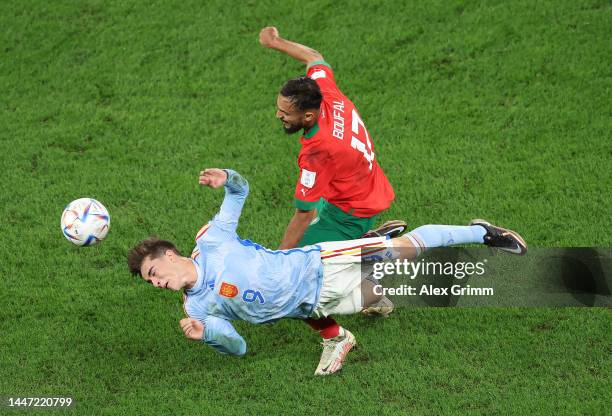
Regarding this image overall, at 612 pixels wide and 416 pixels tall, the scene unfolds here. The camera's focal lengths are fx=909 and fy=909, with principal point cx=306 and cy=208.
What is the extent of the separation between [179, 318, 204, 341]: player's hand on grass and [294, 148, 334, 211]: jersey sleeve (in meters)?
1.29

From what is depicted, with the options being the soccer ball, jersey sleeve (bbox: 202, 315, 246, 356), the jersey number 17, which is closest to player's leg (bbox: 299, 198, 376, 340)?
the jersey number 17

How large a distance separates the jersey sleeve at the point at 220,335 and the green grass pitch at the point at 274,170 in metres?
0.86

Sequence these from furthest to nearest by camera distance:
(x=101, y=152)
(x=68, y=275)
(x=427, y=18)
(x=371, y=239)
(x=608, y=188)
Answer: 1. (x=427, y=18)
2. (x=101, y=152)
3. (x=608, y=188)
4. (x=68, y=275)
5. (x=371, y=239)

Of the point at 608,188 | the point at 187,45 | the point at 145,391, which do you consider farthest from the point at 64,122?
the point at 608,188

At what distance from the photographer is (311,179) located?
655 centimetres

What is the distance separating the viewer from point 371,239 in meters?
6.71

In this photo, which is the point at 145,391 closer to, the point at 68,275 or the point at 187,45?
the point at 68,275

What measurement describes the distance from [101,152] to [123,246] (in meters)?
1.54

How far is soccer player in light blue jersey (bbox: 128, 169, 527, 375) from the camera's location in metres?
5.98

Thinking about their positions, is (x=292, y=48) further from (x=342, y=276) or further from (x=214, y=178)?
(x=342, y=276)

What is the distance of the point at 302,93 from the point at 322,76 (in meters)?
0.73

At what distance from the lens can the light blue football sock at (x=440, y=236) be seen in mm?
6719

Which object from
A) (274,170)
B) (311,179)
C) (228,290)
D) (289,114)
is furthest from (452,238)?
(274,170)

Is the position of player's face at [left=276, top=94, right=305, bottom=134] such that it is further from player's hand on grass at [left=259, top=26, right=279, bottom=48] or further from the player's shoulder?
player's hand on grass at [left=259, top=26, right=279, bottom=48]
